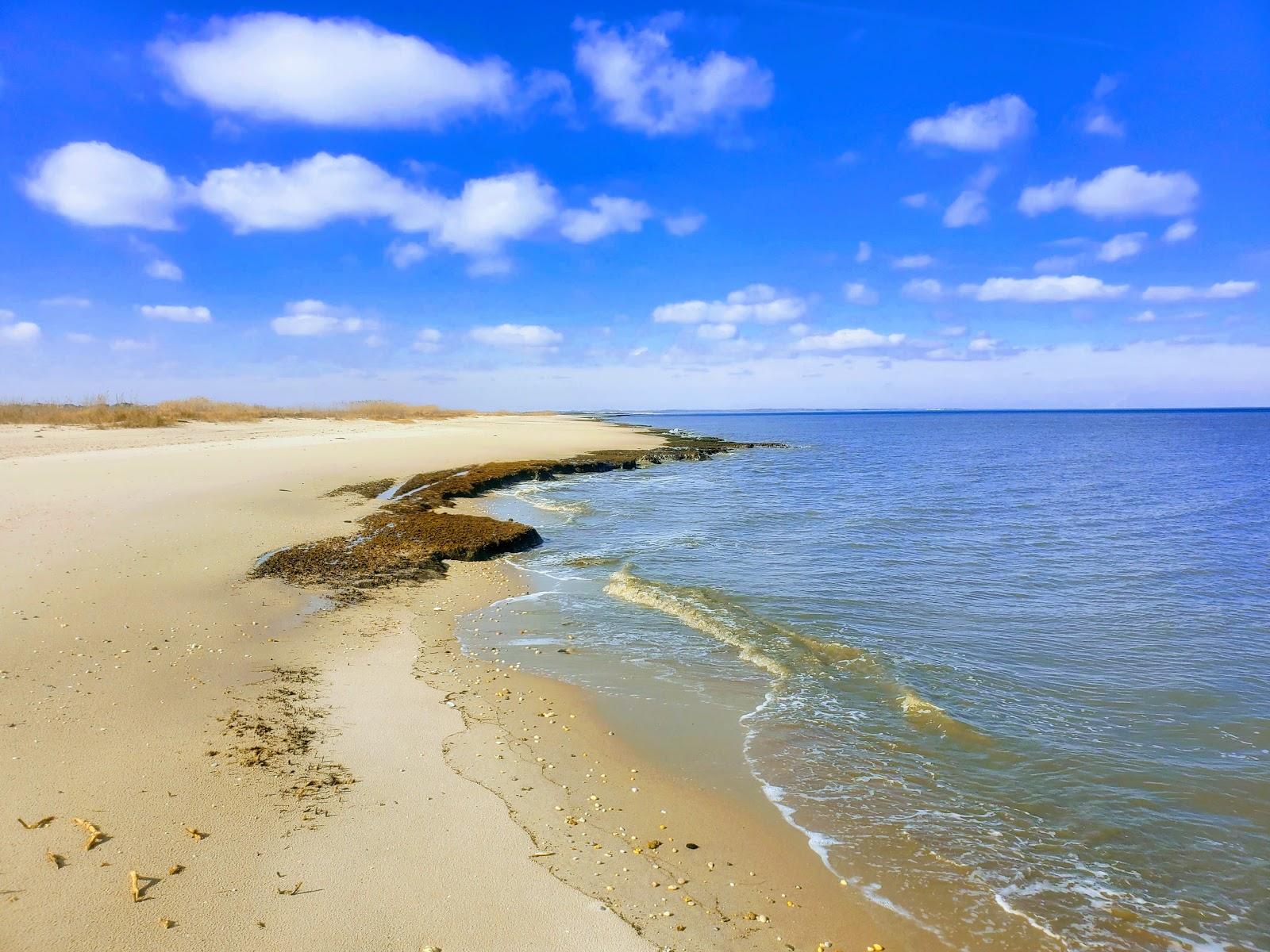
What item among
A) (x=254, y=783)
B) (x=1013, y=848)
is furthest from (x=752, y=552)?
(x=254, y=783)

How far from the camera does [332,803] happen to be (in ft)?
17.0

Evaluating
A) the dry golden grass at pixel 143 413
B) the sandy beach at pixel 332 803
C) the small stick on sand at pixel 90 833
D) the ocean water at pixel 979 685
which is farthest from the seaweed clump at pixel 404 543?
the dry golden grass at pixel 143 413

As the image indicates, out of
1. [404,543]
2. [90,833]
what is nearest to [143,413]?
[404,543]

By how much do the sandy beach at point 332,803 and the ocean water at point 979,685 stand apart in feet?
3.07

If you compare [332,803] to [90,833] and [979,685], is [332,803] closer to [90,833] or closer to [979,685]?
[90,833]

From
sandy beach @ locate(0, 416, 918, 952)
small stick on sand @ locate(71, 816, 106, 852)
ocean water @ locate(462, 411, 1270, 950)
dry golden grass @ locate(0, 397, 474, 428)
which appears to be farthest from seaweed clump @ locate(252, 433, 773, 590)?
dry golden grass @ locate(0, 397, 474, 428)

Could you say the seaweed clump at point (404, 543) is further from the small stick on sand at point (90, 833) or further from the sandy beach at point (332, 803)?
the small stick on sand at point (90, 833)

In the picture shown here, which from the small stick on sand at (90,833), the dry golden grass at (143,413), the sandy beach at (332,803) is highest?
the dry golden grass at (143,413)

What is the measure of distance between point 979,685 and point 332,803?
7.36 m

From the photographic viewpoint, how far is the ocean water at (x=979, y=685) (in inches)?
192

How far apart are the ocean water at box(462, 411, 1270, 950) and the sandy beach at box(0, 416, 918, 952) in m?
0.94

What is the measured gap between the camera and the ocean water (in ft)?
16.0

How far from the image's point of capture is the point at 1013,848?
5.23m

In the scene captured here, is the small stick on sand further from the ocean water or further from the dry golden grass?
the dry golden grass
